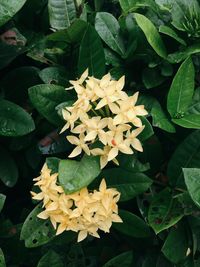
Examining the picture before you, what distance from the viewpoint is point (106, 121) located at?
1.57 meters

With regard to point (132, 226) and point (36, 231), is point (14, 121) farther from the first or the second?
point (132, 226)

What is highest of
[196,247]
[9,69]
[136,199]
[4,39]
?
[4,39]

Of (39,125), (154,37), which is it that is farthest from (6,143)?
(154,37)

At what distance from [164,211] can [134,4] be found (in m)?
0.80

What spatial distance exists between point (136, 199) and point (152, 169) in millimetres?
134

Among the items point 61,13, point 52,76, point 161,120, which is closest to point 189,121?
point 161,120

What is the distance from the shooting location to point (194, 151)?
6.06ft

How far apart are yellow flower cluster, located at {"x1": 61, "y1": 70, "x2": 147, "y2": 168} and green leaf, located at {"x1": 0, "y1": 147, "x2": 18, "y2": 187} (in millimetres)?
505

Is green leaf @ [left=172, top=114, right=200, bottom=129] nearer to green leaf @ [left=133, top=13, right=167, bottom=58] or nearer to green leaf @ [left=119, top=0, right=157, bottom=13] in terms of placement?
green leaf @ [left=133, top=13, right=167, bottom=58]

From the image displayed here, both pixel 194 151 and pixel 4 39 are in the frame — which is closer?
pixel 194 151

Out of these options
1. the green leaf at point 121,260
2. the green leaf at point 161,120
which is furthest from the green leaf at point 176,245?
the green leaf at point 161,120

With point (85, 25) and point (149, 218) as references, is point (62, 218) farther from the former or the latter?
point (85, 25)

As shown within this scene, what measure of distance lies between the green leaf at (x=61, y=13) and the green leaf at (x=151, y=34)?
31 cm

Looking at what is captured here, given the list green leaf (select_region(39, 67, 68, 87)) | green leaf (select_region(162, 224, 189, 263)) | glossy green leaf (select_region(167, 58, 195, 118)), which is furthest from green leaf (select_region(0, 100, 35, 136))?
green leaf (select_region(162, 224, 189, 263))
